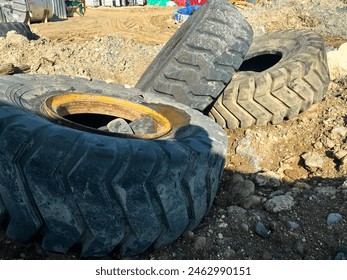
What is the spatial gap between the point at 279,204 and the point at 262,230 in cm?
29

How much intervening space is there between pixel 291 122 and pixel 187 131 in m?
1.82

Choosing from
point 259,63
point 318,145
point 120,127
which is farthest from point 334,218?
point 259,63

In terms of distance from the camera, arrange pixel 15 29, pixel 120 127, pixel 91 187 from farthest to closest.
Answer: pixel 15 29, pixel 120 127, pixel 91 187

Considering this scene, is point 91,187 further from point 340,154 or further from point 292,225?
point 340,154

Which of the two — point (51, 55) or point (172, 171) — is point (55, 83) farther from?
point (51, 55)

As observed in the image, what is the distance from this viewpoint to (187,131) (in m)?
2.56

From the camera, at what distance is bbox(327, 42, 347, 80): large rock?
4844 mm

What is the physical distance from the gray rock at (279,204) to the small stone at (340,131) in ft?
4.31

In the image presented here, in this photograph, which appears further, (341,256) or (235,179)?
(235,179)

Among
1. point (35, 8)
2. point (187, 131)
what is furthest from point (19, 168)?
point (35, 8)

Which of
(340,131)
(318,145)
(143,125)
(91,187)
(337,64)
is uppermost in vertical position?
(91,187)

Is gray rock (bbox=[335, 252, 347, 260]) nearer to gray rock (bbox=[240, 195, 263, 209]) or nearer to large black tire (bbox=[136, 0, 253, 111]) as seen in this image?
gray rock (bbox=[240, 195, 263, 209])

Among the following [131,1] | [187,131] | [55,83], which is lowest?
[131,1]

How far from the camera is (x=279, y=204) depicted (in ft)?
7.98
